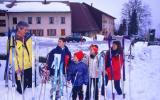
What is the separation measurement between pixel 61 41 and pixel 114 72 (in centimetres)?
178

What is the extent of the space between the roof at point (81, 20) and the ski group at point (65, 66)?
4725 centimetres

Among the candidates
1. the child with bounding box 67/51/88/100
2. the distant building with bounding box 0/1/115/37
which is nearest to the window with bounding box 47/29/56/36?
the distant building with bounding box 0/1/115/37

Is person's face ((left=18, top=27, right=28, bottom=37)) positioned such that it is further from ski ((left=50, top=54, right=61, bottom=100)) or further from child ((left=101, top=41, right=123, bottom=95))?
child ((left=101, top=41, right=123, bottom=95))

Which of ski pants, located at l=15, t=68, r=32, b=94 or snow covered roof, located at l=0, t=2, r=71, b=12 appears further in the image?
snow covered roof, located at l=0, t=2, r=71, b=12

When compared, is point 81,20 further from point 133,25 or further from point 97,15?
point 133,25

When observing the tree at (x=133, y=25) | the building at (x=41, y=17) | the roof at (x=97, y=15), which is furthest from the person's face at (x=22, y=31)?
the tree at (x=133, y=25)

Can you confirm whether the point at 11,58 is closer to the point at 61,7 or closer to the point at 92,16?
the point at 61,7

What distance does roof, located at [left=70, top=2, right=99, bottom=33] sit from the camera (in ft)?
188

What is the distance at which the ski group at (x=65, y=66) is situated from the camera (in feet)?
28.8

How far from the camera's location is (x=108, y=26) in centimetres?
6988

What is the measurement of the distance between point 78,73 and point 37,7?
47.3 m

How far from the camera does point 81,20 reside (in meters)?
58.3

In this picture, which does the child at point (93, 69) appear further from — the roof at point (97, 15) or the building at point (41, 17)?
the roof at point (97, 15)

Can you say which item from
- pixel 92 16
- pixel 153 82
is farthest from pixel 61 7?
pixel 153 82
